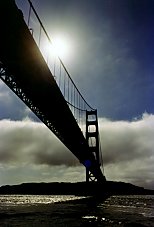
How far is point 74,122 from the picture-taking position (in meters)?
34.1

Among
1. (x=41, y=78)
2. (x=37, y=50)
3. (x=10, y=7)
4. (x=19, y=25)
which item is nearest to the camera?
(x=10, y=7)

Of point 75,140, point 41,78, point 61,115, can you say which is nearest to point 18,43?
point 41,78

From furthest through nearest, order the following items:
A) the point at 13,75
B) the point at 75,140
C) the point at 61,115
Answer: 1. the point at 75,140
2. the point at 61,115
3. the point at 13,75

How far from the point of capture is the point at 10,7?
44.3 feet

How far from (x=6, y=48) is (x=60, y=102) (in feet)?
34.9

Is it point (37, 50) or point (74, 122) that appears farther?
point (74, 122)

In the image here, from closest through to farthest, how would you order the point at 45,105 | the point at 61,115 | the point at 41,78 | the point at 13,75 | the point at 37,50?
1. the point at 37,50
2. the point at 13,75
3. the point at 41,78
4. the point at 45,105
5. the point at 61,115

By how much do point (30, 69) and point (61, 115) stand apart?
34.1 feet

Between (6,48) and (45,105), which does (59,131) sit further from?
(6,48)

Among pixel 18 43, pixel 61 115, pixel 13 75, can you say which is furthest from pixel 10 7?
pixel 61 115

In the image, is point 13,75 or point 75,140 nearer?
point 13,75

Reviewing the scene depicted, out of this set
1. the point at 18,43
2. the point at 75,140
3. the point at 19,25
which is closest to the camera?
the point at 19,25

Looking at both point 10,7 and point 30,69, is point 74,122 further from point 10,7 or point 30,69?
point 10,7

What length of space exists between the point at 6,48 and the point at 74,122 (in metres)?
18.4
